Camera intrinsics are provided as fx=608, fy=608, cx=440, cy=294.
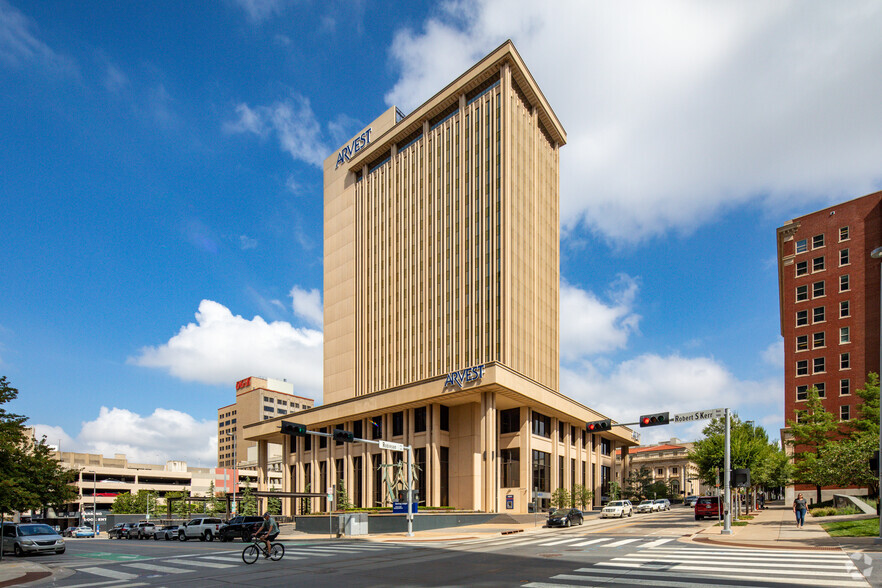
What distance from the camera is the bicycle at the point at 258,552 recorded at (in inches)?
910

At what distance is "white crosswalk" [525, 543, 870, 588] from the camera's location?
1480 centimetres

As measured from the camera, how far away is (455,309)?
64.1 m

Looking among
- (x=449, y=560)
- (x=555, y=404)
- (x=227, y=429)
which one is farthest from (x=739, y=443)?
(x=227, y=429)

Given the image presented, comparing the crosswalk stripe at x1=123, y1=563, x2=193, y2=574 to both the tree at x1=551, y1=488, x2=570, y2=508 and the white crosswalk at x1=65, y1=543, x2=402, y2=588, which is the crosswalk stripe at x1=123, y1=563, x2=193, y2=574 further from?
the tree at x1=551, y1=488, x2=570, y2=508

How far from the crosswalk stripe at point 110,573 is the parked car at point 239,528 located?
17.3 meters

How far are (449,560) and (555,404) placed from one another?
42144 millimetres

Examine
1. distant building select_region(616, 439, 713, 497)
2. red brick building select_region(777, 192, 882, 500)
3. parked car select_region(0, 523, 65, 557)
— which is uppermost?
red brick building select_region(777, 192, 882, 500)

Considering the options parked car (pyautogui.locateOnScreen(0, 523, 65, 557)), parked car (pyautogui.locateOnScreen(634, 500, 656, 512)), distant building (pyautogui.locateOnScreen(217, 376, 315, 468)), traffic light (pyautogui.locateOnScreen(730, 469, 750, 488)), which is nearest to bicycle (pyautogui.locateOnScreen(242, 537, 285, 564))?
parked car (pyautogui.locateOnScreen(0, 523, 65, 557))

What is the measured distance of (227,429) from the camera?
7712 inches

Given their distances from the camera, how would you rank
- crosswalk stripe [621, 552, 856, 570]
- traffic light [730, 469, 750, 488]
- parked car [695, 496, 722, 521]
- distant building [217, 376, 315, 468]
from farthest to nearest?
distant building [217, 376, 315, 468] → parked car [695, 496, 722, 521] → traffic light [730, 469, 750, 488] → crosswalk stripe [621, 552, 856, 570]

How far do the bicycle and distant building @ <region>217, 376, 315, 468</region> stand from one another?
5955 inches

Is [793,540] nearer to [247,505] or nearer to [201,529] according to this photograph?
[201,529]

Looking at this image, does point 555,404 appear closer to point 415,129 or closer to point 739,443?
point 739,443

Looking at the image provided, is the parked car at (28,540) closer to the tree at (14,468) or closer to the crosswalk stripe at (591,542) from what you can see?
the tree at (14,468)
